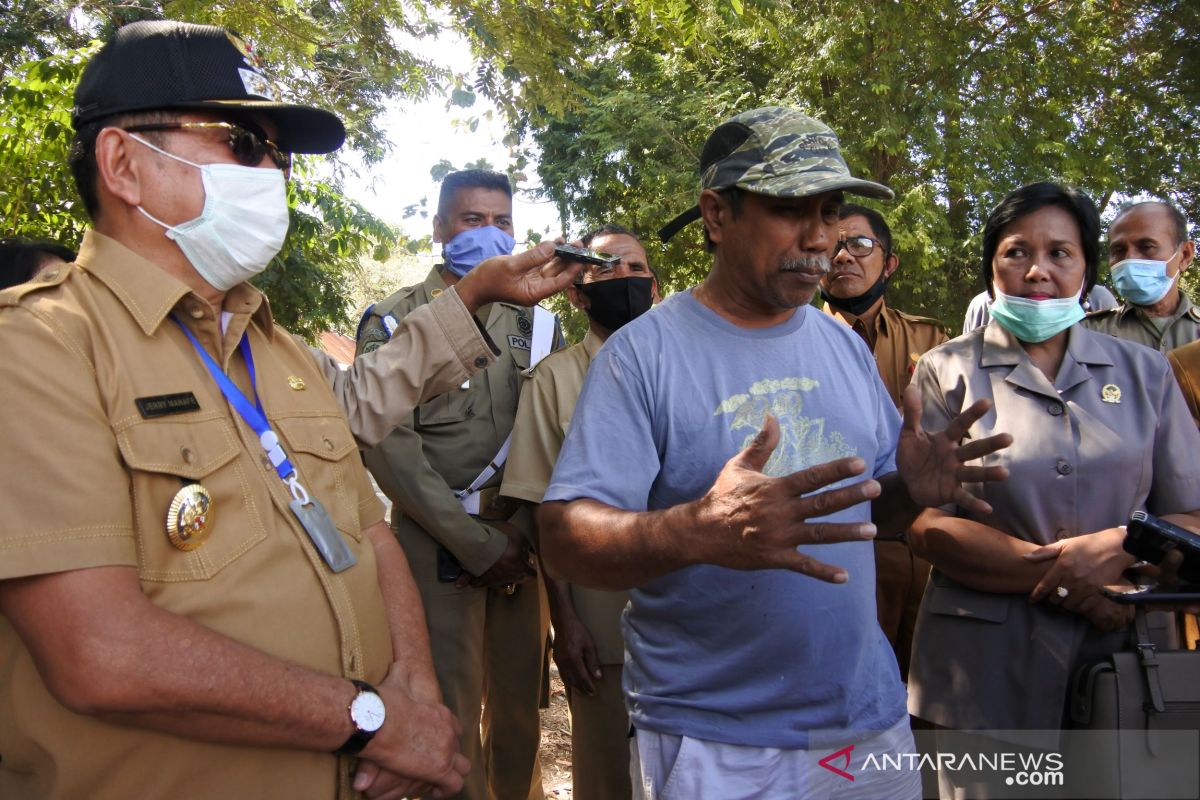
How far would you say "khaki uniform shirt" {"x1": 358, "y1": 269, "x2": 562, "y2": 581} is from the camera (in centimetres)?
383

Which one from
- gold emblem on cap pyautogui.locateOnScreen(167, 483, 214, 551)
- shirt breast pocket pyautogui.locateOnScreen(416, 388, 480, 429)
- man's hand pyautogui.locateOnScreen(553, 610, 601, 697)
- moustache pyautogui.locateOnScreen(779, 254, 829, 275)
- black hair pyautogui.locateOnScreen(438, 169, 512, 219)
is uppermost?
black hair pyautogui.locateOnScreen(438, 169, 512, 219)

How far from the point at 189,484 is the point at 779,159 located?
1594mm

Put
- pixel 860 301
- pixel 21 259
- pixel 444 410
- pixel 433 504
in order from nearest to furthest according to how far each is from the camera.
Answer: pixel 21 259 < pixel 433 504 < pixel 444 410 < pixel 860 301

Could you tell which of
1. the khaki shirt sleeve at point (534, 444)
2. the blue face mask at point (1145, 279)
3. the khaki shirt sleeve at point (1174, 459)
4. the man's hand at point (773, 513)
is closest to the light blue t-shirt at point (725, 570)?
the man's hand at point (773, 513)

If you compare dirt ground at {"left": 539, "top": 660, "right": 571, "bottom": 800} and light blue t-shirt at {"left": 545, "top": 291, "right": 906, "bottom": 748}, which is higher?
light blue t-shirt at {"left": 545, "top": 291, "right": 906, "bottom": 748}

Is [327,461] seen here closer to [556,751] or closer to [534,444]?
[534,444]

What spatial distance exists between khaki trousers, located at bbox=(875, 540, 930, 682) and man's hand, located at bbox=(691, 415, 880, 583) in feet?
8.71

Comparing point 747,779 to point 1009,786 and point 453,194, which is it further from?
point 453,194

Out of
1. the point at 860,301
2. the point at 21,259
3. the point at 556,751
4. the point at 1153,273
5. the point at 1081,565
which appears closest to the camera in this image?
the point at 1081,565

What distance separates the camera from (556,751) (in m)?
5.72

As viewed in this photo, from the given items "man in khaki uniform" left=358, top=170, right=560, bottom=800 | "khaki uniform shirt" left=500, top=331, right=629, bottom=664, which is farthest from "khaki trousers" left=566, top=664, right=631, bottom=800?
"man in khaki uniform" left=358, top=170, right=560, bottom=800

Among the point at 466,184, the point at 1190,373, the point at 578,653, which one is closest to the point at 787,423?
the point at 578,653

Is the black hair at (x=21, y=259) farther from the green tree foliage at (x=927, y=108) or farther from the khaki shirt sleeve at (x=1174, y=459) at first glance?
the green tree foliage at (x=927, y=108)

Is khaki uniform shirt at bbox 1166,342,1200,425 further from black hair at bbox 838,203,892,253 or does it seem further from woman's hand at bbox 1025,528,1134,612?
black hair at bbox 838,203,892,253
